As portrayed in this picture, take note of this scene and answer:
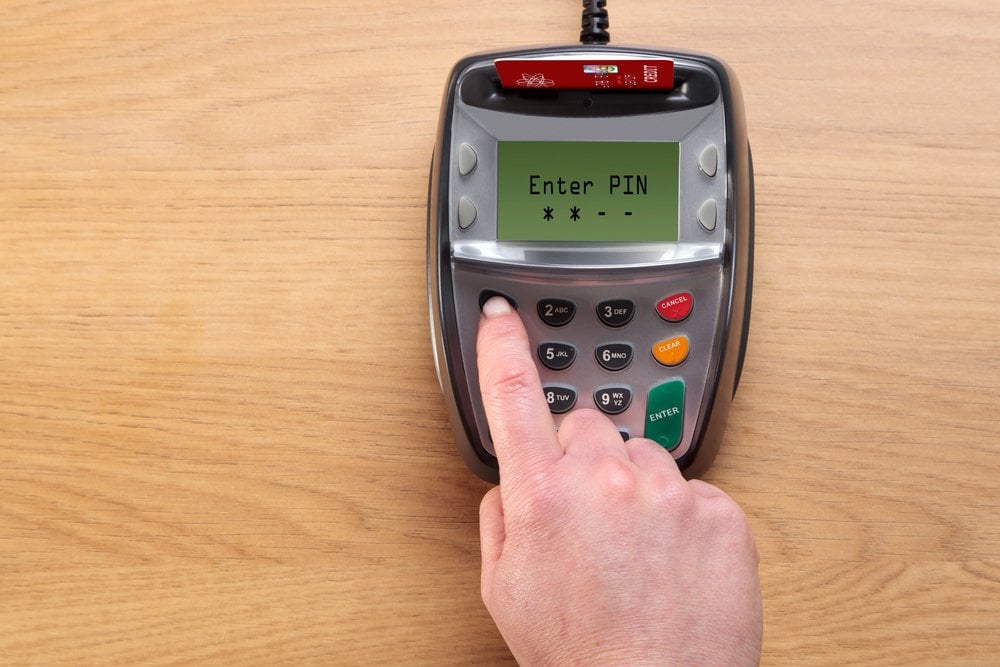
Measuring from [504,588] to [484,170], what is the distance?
0.70 ft

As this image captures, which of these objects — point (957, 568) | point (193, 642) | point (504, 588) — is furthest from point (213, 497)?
Result: point (957, 568)

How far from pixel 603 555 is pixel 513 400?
3.3 inches

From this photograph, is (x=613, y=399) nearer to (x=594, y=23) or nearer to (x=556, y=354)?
(x=556, y=354)

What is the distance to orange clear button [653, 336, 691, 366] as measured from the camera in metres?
0.44

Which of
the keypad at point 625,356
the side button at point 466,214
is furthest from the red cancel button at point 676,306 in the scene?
the side button at point 466,214

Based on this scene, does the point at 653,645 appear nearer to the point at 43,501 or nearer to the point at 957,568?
the point at 957,568

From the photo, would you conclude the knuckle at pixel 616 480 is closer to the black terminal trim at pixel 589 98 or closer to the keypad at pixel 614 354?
the keypad at pixel 614 354

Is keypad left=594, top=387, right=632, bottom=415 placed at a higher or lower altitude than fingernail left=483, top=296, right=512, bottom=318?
lower

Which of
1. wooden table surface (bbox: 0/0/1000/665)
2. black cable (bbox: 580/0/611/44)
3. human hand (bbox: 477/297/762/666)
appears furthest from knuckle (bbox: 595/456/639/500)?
black cable (bbox: 580/0/611/44)

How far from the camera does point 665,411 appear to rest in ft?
1.46

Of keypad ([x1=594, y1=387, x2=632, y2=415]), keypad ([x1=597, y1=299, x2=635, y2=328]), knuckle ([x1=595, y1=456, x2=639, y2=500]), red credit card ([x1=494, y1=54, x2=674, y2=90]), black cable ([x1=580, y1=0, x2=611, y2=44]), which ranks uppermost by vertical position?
black cable ([x1=580, y1=0, x2=611, y2=44])

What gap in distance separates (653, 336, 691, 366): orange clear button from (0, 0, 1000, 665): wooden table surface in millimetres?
66

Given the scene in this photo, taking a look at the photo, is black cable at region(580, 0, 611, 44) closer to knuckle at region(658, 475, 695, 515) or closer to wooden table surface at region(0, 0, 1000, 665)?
wooden table surface at region(0, 0, 1000, 665)

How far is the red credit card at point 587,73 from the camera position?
0.43 meters
